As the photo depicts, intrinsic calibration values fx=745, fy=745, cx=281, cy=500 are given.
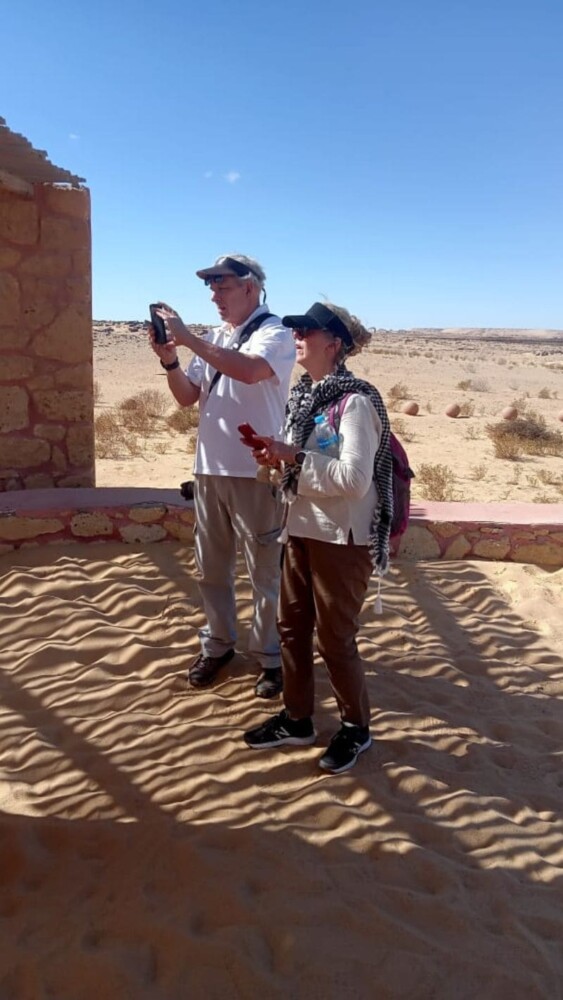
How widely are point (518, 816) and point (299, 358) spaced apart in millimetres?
1929

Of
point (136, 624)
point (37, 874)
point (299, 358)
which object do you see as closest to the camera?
point (37, 874)

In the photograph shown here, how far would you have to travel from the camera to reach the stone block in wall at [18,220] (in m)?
5.15

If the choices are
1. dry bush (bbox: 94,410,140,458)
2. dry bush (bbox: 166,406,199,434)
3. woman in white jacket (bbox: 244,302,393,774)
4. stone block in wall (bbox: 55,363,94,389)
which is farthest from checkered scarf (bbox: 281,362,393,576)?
dry bush (bbox: 166,406,199,434)

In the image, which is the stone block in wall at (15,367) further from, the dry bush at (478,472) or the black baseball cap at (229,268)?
the dry bush at (478,472)

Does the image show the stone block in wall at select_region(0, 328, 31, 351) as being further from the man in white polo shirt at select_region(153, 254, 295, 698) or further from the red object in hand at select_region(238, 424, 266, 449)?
the red object in hand at select_region(238, 424, 266, 449)

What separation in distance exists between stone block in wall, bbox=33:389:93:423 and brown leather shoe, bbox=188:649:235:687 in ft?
8.40

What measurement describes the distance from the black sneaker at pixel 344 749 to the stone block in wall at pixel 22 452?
11.3 feet

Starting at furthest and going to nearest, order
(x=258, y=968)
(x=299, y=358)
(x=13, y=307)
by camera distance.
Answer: (x=13, y=307) → (x=299, y=358) → (x=258, y=968)

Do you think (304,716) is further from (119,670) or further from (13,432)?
(13,432)

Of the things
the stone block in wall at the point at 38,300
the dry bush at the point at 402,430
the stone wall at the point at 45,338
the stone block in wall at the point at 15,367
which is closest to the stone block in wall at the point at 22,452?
the stone wall at the point at 45,338

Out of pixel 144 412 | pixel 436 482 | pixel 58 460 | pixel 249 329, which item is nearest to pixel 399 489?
pixel 249 329

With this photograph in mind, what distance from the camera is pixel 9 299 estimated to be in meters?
5.23

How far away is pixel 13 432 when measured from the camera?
214 inches

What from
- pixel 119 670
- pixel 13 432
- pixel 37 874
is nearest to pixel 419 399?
pixel 13 432
